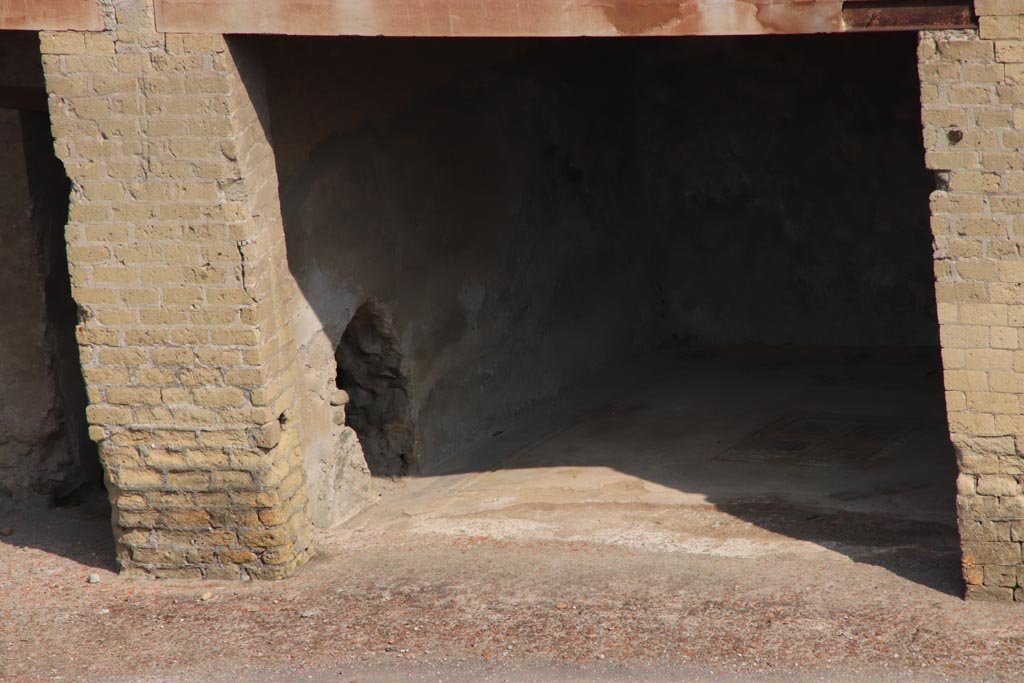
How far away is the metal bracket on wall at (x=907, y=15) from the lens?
6.32 m

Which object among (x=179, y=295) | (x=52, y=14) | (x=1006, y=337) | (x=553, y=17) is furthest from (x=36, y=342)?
(x=1006, y=337)

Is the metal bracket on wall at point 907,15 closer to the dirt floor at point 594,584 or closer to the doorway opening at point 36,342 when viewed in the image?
the dirt floor at point 594,584

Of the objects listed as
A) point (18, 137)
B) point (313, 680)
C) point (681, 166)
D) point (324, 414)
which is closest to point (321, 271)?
point (324, 414)

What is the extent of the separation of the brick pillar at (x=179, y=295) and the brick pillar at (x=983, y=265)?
329 cm

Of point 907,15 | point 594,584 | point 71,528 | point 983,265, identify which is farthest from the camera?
point 71,528

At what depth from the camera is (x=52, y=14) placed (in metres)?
7.11

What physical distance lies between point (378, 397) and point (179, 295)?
208 cm

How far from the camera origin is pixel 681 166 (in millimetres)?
11969

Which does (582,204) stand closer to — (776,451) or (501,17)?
(776,451)

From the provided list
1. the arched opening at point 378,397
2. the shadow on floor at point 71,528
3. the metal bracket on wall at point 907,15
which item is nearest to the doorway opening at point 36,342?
the shadow on floor at point 71,528

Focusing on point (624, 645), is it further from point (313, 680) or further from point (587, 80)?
point (587, 80)

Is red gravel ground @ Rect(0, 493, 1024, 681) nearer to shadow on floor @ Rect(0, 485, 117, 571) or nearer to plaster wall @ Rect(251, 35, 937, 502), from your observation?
shadow on floor @ Rect(0, 485, 117, 571)

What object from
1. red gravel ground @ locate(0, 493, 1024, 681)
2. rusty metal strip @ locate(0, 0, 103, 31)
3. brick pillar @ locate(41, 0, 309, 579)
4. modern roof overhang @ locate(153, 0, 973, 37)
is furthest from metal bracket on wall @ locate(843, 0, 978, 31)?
rusty metal strip @ locate(0, 0, 103, 31)

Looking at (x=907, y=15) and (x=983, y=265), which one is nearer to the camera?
(x=907, y=15)
